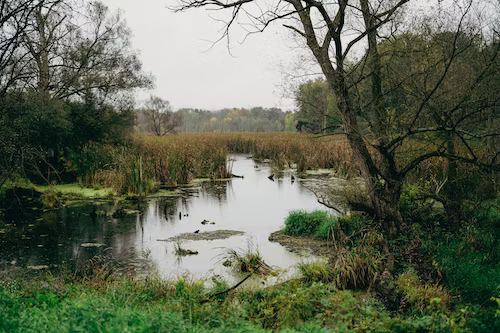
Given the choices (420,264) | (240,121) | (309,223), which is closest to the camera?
(420,264)

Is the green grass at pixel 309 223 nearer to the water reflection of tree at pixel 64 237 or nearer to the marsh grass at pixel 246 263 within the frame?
the marsh grass at pixel 246 263

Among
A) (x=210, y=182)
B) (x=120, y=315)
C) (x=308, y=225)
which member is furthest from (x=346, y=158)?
(x=120, y=315)

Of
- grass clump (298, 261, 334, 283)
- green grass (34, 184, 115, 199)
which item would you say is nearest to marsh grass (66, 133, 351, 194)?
green grass (34, 184, 115, 199)

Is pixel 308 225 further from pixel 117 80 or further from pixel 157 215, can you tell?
pixel 117 80

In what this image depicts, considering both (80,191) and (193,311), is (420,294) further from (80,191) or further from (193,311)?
(80,191)

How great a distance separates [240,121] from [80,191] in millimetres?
76018

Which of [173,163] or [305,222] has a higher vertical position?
[173,163]

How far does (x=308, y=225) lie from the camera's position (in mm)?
9883

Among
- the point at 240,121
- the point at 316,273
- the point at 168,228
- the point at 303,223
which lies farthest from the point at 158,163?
the point at 240,121

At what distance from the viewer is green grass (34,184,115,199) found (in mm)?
14367

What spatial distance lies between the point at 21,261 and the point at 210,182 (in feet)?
33.1

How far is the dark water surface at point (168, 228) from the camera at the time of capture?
8055 mm

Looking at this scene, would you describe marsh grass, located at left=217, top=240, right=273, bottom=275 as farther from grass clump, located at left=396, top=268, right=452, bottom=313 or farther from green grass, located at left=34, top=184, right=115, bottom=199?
green grass, located at left=34, top=184, right=115, bottom=199

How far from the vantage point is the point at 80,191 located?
586 inches
